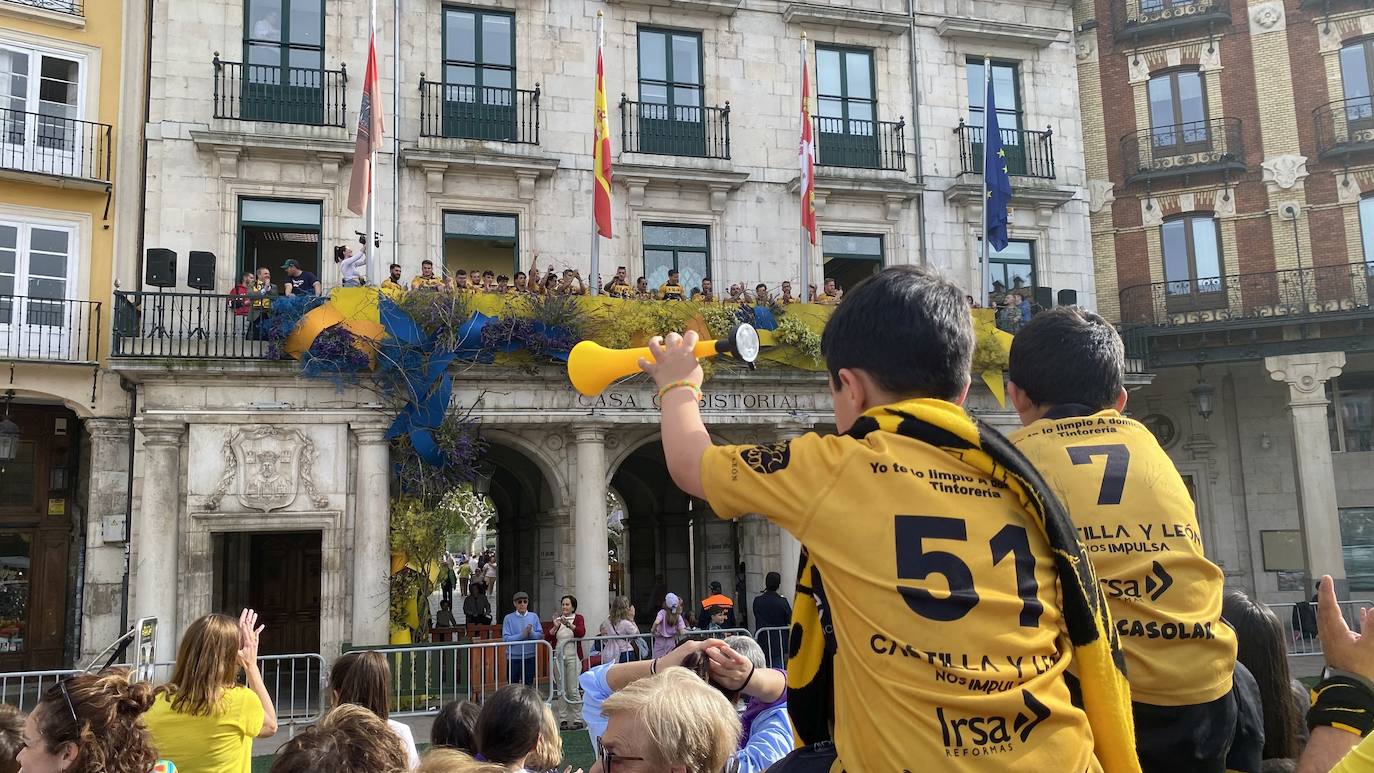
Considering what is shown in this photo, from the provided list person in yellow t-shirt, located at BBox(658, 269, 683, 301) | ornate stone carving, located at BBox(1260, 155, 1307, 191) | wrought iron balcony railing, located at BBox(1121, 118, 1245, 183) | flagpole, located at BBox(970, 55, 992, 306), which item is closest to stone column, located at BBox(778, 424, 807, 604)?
person in yellow t-shirt, located at BBox(658, 269, 683, 301)

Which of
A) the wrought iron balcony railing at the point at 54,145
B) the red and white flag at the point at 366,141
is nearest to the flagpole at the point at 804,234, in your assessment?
the red and white flag at the point at 366,141

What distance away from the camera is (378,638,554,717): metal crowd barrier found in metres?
12.8

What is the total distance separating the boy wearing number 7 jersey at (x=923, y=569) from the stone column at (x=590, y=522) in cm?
1477

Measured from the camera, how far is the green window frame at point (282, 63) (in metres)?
18.1

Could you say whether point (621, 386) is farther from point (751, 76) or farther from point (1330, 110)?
point (1330, 110)

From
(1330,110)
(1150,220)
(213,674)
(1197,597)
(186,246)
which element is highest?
(1330,110)

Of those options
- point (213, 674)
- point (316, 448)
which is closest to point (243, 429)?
point (316, 448)

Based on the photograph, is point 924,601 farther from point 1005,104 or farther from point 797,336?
point 1005,104

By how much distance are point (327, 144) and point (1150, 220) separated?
62.1 ft

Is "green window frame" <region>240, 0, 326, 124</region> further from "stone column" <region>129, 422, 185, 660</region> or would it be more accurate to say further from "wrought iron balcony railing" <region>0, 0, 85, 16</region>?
"stone column" <region>129, 422, 185, 660</region>

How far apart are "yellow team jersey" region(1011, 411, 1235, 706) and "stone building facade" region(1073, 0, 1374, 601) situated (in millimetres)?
21348

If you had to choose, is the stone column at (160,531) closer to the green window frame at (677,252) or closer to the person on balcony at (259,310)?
the person on balcony at (259,310)

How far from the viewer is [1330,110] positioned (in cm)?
2333

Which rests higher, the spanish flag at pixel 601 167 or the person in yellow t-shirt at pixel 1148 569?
the spanish flag at pixel 601 167
